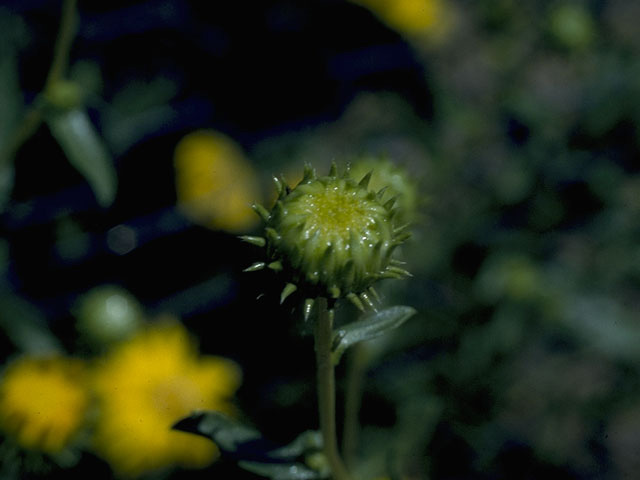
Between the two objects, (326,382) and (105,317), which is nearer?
(326,382)

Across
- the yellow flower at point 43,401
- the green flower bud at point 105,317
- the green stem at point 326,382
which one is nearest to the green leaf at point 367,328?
the green stem at point 326,382

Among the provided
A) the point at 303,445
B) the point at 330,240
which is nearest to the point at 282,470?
the point at 303,445

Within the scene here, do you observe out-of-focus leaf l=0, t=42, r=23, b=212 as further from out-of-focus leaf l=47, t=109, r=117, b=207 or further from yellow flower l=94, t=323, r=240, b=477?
yellow flower l=94, t=323, r=240, b=477

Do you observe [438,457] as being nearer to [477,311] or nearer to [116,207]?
[477,311]

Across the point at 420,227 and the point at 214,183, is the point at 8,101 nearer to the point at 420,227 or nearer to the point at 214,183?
the point at 214,183

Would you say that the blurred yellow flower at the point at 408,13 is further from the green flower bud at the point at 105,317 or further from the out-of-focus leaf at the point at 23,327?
A: the out-of-focus leaf at the point at 23,327

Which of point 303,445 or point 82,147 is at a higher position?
point 82,147
